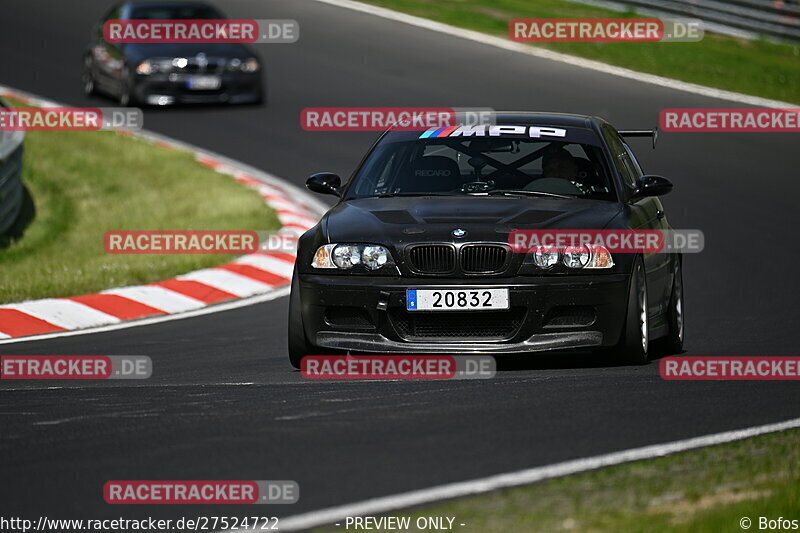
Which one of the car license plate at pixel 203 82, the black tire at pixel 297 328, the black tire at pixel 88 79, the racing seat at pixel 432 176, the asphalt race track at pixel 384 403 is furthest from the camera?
the black tire at pixel 88 79

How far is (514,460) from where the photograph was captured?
6.41m

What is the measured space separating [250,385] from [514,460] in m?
2.62

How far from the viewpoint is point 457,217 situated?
359 inches

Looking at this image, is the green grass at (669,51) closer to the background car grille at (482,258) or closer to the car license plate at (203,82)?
the car license plate at (203,82)

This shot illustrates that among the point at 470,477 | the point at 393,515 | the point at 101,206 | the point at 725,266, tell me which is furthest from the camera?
the point at 101,206

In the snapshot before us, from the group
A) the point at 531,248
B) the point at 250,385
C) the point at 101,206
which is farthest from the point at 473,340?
the point at 101,206

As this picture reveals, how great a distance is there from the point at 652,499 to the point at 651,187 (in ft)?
14.2

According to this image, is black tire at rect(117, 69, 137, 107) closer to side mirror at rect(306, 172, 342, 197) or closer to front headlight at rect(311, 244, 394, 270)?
side mirror at rect(306, 172, 342, 197)

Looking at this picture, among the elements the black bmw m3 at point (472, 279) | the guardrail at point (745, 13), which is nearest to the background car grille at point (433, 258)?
the black bmw m3 at point (472, 279)

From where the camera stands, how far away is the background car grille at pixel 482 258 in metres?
8.84

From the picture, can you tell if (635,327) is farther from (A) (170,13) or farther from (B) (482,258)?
(A) (170,13)


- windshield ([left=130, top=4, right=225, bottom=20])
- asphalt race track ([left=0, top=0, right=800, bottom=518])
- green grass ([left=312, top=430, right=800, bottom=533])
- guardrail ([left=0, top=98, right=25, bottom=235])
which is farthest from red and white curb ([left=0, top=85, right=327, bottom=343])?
windshield ([left=130, top=4, right=225, bottom=20])

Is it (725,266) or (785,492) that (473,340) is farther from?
(725,266)

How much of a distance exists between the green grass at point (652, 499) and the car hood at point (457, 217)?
2.72m
